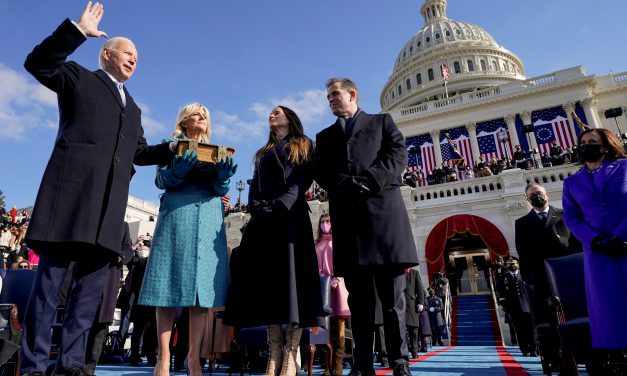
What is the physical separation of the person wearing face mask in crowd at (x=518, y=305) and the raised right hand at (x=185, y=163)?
268 inches

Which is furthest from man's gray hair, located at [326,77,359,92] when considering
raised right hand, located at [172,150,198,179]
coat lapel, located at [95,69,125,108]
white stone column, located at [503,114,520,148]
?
white stone column, located at [503,114,520,148]

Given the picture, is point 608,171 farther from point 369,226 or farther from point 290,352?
point 290,352

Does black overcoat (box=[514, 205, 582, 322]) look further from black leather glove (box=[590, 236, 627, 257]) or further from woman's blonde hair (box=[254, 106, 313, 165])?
woman's blonde hair (box=[254, 106, 313, 165])

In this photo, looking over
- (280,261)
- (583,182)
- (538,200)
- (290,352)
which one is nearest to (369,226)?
(280,261)

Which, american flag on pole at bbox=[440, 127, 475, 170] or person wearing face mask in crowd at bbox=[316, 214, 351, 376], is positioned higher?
american flag on pole at bbox=[440, 127, 475, 170]

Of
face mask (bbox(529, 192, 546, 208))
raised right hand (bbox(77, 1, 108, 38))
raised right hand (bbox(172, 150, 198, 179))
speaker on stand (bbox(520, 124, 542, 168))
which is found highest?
speaker on stand (bbox(520, 124, 542, 168))

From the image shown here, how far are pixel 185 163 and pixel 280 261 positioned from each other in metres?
0.99

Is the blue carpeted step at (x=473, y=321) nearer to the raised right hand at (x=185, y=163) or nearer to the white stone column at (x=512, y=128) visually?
the raised right hand at (x=185, y=163)

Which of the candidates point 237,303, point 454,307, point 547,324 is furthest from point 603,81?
point 237,303

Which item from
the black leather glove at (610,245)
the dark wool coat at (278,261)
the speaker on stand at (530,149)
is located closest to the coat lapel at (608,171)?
the black leather glove at (610,245)

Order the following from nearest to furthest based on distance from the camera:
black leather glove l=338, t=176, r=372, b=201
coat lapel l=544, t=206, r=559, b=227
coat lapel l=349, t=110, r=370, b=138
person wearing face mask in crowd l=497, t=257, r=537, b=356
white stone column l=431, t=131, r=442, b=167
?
1. black leather glove l=338, t=176, r=372, b=201
2. coat lapel l=349, t=110, r=370, b=138
3. coat lapel l=544, t=206, r=559, b=227
4. person wearing face mask in crowd l=497, t=257, r=537, b=356
5. white stone column l=431, t=131, r=442, b=167

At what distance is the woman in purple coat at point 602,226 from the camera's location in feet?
8.39

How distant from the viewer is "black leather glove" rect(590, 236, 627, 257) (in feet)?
8.46

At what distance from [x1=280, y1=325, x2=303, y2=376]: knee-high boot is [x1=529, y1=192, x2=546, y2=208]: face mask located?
11.9 ft
